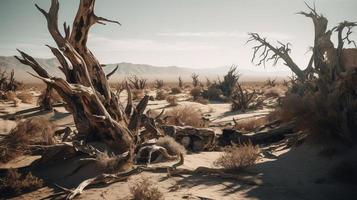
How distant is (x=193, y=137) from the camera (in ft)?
28.6

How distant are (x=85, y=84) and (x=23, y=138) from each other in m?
2.47

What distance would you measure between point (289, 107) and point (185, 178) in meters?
3.82

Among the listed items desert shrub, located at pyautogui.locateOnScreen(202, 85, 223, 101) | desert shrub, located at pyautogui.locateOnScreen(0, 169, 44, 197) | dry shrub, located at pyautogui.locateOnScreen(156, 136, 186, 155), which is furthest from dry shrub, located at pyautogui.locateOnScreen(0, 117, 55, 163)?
desert shrub, located at pyautogui.locateOnScreen(202, 85, 223, 101)

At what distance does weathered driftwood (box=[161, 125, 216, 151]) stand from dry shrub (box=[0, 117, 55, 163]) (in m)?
2.83

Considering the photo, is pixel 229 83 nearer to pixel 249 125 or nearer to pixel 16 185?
→ pixel 249 125

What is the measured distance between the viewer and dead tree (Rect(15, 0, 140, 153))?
6.87m

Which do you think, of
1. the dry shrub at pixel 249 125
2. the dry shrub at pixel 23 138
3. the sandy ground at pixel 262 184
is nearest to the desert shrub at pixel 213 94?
the dry shrub at pixel 249 125

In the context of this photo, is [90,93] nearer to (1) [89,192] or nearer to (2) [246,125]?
(1) [89,192]

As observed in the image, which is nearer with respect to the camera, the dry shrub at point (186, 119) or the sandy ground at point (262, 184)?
the sandy ground at point (262, 184)

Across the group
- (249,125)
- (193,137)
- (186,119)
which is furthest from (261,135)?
(186,119)

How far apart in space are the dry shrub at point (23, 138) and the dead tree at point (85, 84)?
4.14 ft

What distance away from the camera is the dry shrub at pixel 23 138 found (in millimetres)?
7564

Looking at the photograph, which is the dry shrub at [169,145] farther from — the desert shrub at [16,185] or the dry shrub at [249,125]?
the dry shrub at [249,125]

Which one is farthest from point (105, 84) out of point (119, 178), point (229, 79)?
point (229, 79)
